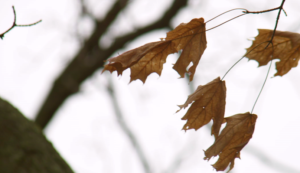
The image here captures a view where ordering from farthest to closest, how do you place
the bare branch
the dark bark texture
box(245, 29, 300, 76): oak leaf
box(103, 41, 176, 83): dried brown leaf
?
the bare branch → the dark bark texture → box(245, 29, 300, 76): oak leaf → box(103, 41, 176, 83): dried brown leaf

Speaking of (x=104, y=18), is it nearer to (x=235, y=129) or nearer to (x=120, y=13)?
(x=120, y=13)

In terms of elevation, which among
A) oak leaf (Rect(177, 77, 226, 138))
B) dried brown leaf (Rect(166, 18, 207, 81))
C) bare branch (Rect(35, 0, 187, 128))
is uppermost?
bare branch (Rect(35, 0, 187, 128))

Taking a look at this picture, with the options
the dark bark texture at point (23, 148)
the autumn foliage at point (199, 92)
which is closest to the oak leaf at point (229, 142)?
the autumn foliage at point (199, 92)

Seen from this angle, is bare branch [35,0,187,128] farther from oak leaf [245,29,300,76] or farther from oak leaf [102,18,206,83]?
oak leaf [102,18,206,83]

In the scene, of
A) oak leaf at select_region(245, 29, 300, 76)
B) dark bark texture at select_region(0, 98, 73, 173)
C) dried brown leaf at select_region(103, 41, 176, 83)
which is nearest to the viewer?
dried brown leaf at select_region(103, 41, 176, 83)

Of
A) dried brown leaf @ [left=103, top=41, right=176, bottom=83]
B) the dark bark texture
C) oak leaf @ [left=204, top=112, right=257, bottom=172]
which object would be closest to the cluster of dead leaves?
oak leaf @ [left=204, top=112, right=257, bottom=172]

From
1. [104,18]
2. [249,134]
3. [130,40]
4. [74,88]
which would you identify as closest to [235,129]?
[249,134]
